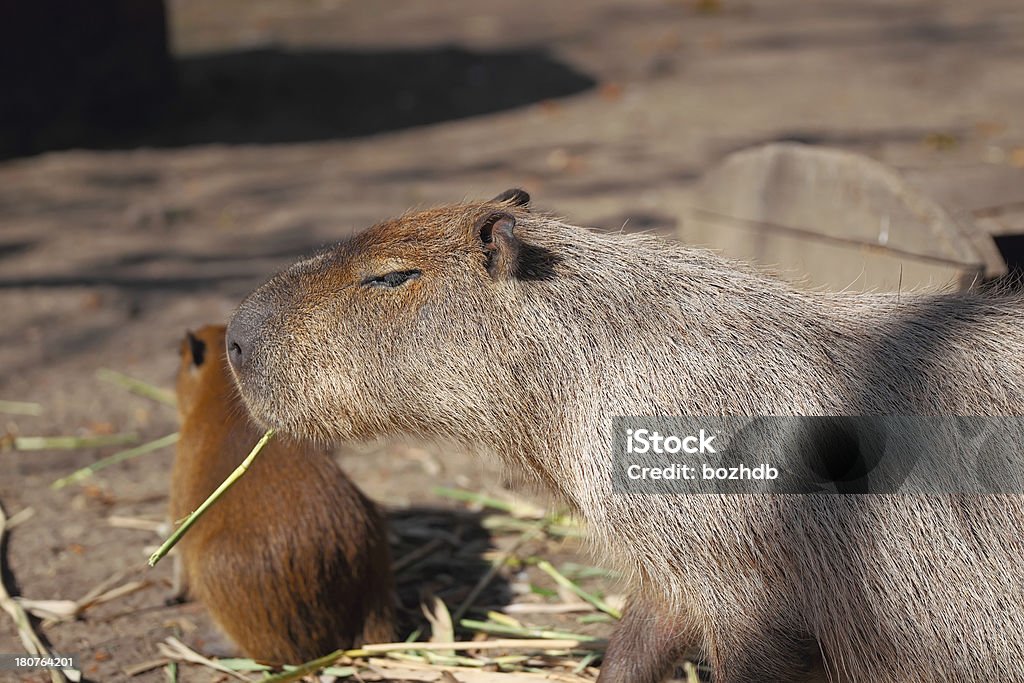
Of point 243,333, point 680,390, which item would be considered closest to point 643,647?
point 680,390

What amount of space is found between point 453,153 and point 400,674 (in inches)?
207

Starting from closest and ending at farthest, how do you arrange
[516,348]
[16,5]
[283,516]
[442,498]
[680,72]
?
[516,348]
[283,516]
[442,498]
[16,5]
[680,72]

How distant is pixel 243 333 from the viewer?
2586mm

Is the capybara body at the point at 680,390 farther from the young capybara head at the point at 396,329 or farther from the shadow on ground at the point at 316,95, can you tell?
the shadow on ground at the point at 316,95

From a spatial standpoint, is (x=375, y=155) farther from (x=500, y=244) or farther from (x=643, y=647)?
(x=643, y=647)

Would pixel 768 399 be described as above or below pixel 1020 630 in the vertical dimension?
above

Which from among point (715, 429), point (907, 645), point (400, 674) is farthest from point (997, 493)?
point (400, 674)

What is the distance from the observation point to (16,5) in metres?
7.68

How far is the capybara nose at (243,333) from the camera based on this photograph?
2.58 metres

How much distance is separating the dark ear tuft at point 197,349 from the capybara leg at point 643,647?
5.18ft

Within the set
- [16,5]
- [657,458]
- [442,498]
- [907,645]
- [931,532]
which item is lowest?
[442,498]

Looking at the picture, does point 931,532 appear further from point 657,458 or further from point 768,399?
point 657,458

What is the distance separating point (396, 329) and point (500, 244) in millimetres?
307

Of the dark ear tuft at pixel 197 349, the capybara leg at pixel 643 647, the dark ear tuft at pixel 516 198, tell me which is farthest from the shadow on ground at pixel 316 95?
the capybara leg at pixel 643 647
